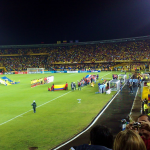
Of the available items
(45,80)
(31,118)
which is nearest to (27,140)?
(31,118)

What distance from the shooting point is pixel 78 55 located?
92.6 m

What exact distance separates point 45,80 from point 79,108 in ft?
74.6

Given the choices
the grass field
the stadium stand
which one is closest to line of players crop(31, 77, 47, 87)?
the grass field

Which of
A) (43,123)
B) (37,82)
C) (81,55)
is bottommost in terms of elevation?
(43,123)

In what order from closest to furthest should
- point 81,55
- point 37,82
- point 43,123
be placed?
point 43,123 < point 37,82 < point 81,55

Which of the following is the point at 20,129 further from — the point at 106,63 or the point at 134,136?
the point at 106,63

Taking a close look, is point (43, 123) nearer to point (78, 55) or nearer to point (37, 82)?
point (37, 82)

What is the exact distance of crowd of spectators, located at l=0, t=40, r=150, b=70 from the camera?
8281 centimetres

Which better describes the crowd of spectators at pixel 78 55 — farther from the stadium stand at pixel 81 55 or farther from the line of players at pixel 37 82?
the line of players at pixel 37 82

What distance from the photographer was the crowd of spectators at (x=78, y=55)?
82.8 meters

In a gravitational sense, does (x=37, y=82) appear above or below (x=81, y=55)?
below

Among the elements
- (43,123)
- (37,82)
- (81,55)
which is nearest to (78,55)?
(81,55)

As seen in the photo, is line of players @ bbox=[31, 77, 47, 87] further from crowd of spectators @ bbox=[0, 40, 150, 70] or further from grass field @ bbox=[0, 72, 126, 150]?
crowd of spectators @ bbox=[0, 40, 150, 70]

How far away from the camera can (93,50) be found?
92.2 m
